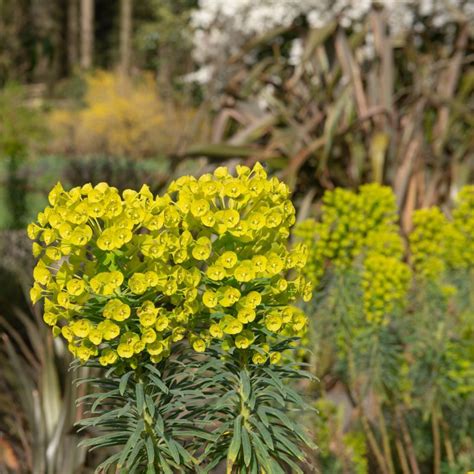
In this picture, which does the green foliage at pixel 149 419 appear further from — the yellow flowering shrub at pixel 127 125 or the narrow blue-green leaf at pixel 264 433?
the yellow flowering shrub at pixel 127 125

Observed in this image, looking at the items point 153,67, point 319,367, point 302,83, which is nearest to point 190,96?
point 153,67

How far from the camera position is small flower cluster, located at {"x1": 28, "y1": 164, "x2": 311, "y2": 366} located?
4.10 ft

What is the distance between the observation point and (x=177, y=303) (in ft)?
4.35

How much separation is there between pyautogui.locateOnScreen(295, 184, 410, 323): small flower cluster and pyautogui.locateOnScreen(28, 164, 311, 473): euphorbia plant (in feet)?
2.76

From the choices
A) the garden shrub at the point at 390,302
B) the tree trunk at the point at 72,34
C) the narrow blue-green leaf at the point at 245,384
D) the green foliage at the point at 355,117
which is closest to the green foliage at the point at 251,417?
the narrow blue-green leaf at the point at 245,384

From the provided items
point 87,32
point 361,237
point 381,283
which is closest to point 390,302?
point 381,283

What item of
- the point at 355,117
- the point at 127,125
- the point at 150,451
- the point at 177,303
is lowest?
the point at 150,451

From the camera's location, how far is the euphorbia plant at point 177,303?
4.14ft

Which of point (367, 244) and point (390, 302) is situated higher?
point (367, 244)

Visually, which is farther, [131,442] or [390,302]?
Answer: [390,302]

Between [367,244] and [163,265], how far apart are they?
1.08 metres

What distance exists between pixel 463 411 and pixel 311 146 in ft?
4.65

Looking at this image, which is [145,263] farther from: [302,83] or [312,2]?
[312,2]

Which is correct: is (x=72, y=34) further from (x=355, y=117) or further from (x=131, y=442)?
(x=131, y=442)
